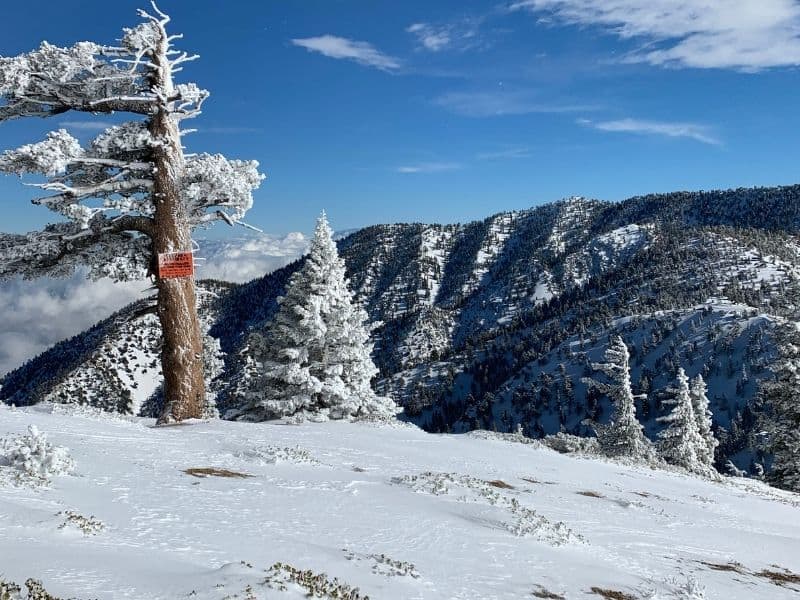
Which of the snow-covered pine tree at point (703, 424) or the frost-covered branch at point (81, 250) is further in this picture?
the snow-covered pine tree at point (703, 424)

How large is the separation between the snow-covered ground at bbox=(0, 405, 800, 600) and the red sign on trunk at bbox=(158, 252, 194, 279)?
12.6ft

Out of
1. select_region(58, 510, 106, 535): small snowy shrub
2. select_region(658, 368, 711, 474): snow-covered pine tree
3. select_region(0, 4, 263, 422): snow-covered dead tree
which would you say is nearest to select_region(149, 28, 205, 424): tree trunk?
select_region(0, 4, 263, 422): snow-covered dead tree

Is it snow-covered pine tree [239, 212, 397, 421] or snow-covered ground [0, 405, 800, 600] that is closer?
snow-covered ground [0, 405, 800, 600]

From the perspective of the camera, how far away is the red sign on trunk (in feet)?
51.2

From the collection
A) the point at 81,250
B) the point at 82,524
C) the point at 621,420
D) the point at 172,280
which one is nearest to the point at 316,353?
the point at 172,280

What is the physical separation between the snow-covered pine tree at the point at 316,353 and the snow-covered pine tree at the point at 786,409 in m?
21.0

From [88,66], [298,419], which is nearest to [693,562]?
[298,419]

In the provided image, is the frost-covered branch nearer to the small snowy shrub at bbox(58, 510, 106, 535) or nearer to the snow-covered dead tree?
the snow-covered dead tree

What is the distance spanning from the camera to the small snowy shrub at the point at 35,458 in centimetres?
730

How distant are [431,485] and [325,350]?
1913 cm

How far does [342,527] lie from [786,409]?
1312 inches

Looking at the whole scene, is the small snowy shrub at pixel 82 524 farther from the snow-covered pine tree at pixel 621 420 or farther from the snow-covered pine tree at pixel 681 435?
the snow-covered pine tree at pixel 681 435

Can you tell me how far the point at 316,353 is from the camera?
2958 centimetres

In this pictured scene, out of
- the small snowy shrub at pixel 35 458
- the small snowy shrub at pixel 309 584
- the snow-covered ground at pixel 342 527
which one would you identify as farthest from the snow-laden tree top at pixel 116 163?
the small snowy shrub at pixel 309 584
